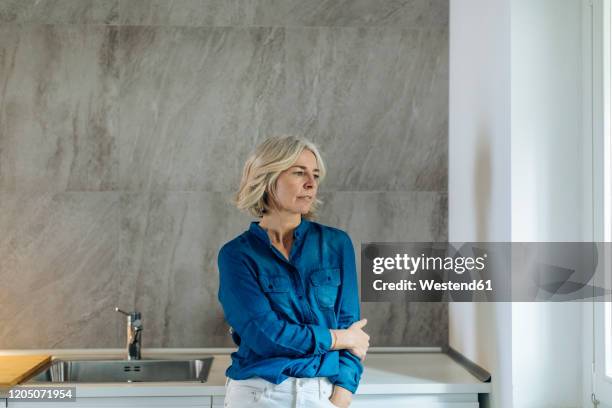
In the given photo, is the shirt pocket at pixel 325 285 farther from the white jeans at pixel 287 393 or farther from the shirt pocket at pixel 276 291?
the white jeans at pixel 287 393

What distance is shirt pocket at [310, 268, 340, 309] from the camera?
6.31 feet

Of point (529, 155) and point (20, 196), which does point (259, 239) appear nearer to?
point (529, 155)

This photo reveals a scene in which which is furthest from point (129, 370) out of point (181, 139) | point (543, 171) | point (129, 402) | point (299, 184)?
point (543, 171)

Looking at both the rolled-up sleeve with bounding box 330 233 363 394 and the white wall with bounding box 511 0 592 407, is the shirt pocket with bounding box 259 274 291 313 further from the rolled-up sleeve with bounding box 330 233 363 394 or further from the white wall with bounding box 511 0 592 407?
the white wall with bounding box 511 0 592 407

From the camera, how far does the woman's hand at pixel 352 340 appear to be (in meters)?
1.90

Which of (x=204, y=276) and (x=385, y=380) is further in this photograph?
(x=204, y=276)

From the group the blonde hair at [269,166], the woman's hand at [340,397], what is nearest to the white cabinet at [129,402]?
the woman's hand at [340,397]

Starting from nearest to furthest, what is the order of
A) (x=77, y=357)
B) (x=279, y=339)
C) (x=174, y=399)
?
(x=279, y=339), (x=174, y=399), (x=77, y=357)

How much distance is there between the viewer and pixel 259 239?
1.97m

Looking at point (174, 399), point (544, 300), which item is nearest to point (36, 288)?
point (174, 399)

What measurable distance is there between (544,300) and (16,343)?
196 cm

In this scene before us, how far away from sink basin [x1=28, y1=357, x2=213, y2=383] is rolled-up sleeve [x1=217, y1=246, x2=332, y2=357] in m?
0.82

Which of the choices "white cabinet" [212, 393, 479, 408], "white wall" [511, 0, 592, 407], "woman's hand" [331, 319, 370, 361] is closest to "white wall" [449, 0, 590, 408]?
"white wall" [511, 0, 592, 407]

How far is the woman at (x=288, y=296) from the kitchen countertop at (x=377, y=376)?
308 mm
